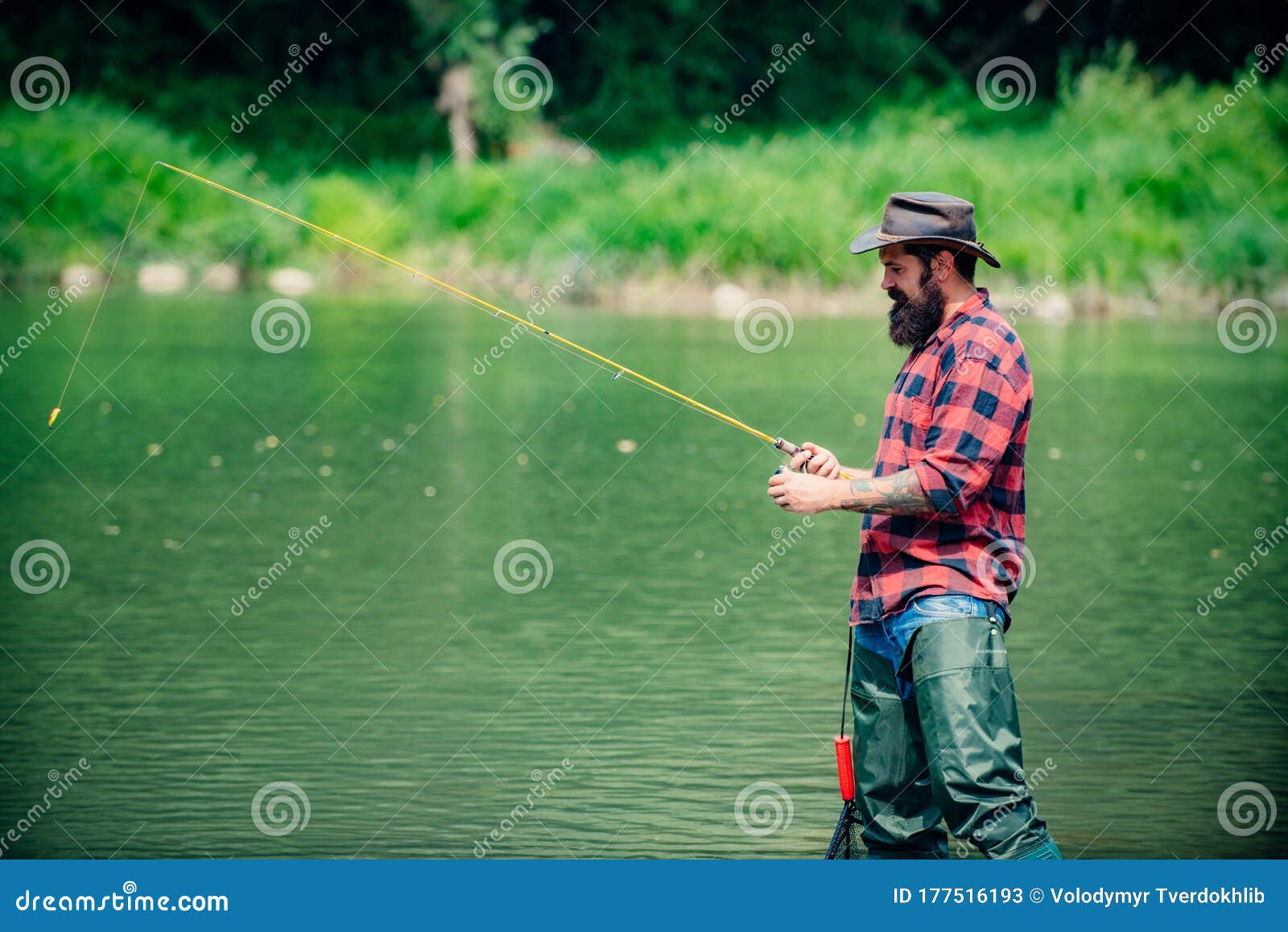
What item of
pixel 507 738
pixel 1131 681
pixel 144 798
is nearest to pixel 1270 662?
pixel 1131 681

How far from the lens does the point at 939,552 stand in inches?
170

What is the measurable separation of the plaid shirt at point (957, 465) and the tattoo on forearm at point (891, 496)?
3cm

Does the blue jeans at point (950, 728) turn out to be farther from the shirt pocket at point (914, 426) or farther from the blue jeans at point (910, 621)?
the shirt pocket at point (914, 426)

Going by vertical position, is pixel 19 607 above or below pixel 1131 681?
below

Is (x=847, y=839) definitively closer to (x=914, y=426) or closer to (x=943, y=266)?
(x=914, y=426)

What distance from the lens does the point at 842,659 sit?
7703 millimetres

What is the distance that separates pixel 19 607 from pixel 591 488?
392 centimetres

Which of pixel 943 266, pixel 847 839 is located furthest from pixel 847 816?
pixel 943 266

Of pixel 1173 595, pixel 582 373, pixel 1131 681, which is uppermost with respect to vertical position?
pixel 582 373

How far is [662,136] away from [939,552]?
121 feet

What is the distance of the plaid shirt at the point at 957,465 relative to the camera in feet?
13.8

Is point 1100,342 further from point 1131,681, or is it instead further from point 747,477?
point 1131,681

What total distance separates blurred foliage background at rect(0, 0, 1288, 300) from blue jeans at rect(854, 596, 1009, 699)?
66.9 ft

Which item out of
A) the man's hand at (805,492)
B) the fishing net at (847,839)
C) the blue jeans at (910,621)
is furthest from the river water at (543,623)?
the man's hand at (805,492)
